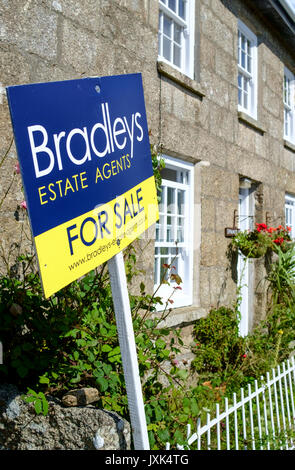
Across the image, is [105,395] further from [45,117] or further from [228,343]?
[228,343]

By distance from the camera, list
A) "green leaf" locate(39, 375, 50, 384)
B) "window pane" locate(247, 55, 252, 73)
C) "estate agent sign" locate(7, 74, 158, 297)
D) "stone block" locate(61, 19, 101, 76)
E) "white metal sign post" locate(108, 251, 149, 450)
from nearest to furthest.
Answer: "estate agent sign" locate(7, 74, 158, 297), "white metal sign post" locate(108, 251, 149, 450), "green leaf" locate(39, 375, 50, 384), "stone block" locate(61, 19, 101, 76), "window pane" locate(247, 55, 252, 73)

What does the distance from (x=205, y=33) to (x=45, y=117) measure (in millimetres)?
4589

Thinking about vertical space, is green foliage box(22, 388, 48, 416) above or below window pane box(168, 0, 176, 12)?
below

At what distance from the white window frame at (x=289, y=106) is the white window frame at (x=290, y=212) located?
1.17m

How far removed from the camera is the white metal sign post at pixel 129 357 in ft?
6.44

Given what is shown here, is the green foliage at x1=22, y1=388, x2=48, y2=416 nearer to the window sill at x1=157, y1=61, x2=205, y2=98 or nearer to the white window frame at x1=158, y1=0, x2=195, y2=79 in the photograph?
the window sill at x1=157, y1=61, x2=205, y2=98

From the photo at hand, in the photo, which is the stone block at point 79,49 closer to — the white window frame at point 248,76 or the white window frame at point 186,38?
the white window frame at point 186,38

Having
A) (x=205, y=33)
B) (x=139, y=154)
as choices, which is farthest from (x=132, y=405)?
(x=205, y=33)

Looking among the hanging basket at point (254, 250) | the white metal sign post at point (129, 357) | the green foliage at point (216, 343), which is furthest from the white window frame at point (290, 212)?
the white metal sign post at point (129, 357)

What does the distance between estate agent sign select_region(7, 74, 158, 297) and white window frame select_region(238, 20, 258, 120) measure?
5132 millimetres

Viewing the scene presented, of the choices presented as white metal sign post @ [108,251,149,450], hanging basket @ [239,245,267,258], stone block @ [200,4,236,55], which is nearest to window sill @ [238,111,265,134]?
A: stone block @ [200,4,236,55]

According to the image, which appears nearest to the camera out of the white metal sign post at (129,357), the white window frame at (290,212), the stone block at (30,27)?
A: the white metal sign post at (129,357)

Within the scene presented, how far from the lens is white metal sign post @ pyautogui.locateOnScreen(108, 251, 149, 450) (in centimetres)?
196

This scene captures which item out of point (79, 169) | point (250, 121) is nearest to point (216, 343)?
point (250, 121)
